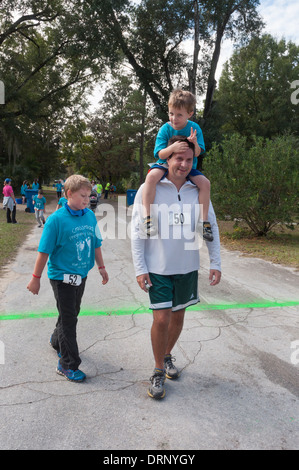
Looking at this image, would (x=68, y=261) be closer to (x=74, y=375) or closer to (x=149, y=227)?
(x=149, y=227)

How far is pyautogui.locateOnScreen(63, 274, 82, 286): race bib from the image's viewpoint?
2.99 metres

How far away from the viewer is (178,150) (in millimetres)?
2787

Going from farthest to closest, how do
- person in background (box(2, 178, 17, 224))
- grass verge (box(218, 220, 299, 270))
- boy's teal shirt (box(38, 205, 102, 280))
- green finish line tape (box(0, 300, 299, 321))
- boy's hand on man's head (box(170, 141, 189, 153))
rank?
person in background (box(2, 178, 17, 224)) → grass verge (box(218, 220, 299, 270)) → green finish line tape (box(0, 300, 299, 321)) → boy's teal shirt (box(38, 205, 102, 280)) → boy's hand on man's head (box(170, 141, 189, 153))

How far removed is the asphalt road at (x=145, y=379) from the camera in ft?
7.83

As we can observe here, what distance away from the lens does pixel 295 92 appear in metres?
35.1

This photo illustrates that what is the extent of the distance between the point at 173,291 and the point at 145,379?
2.76ft

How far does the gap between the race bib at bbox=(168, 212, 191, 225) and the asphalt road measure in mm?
1396

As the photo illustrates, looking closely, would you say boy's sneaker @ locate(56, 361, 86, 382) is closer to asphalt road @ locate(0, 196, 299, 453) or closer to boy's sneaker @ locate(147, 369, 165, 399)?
asphalt road @ locate(0, 196, 299, 453)

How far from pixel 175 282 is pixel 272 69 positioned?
40.5m

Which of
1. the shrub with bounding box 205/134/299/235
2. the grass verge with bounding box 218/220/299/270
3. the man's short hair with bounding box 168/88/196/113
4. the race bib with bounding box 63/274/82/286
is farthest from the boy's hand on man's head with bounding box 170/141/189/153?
the shrub with bounding box 205/134/299/235

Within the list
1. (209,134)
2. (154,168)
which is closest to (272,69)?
(209,134)

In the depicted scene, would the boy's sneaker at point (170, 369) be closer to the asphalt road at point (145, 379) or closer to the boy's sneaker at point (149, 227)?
the asphalt road at point (145, 379)

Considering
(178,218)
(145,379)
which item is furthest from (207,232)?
(145,379)

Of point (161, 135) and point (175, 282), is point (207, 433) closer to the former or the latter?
point (175, 282)
